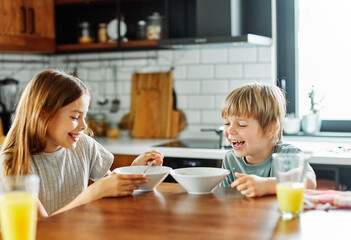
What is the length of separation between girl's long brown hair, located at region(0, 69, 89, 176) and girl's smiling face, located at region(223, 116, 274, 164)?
0.66 meters

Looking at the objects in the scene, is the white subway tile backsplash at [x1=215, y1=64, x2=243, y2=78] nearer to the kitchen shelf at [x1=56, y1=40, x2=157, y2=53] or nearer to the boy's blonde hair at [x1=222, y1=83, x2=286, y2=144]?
the kitchen shelf at [x1=56, y1=40, x2=157, y2=53]

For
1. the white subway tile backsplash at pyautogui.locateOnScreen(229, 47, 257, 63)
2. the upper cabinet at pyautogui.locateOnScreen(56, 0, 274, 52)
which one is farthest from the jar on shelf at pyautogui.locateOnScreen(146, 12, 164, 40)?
the white subway tile backsplash at pyautogui.locateOnScreen(229, 47, 257, 63)

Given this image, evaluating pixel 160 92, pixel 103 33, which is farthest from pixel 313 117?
pixel 103 33

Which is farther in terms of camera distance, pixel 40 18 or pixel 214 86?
pixel 40 18

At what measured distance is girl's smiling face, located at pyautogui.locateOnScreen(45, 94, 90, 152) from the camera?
205cm

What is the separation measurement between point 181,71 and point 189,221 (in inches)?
107

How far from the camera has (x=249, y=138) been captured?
2.21m

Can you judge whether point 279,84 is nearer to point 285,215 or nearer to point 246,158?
point 246,158

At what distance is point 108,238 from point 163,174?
1.83 ft

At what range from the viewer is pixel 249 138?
2209mm

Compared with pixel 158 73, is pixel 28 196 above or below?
below

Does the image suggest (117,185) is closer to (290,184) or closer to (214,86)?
(290,184)

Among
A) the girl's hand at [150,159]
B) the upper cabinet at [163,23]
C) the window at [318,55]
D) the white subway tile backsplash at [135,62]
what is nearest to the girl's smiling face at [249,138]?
the girl's hand at [150,159]

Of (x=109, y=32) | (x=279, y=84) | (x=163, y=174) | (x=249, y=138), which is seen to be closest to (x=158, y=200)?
(x=163, y=174)
